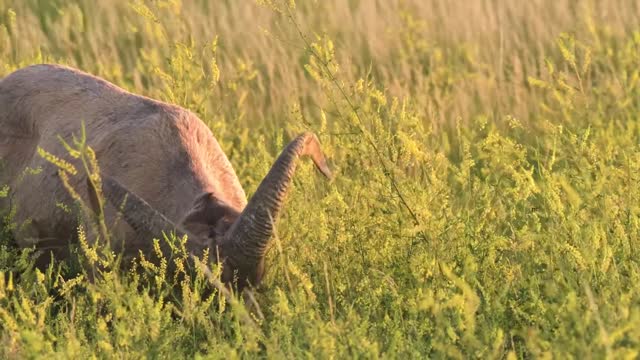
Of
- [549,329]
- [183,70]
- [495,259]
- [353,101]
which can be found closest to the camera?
[549,329]

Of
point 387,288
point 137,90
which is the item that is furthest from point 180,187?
point 137,90

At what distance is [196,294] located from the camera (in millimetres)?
5203

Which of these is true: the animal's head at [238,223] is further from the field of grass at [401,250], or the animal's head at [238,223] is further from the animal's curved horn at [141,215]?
the field of grass at [401,250]

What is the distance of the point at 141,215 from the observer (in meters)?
5.87

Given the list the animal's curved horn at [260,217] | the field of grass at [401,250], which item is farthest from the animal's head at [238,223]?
the field of grass at [401,250]

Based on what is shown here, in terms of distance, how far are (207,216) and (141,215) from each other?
0.41 meters

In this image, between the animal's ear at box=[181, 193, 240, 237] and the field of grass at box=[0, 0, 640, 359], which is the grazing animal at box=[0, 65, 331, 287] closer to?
the animal's ear at box=[181, 193, 240, 237]

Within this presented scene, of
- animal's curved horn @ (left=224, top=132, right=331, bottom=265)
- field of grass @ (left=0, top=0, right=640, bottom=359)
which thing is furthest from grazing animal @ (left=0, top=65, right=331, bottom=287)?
field of grass @ (left=0, top=0, right=640, bottom=359)

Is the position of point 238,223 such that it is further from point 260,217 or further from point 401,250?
point 401,250

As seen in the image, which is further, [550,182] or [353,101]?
[353,101]

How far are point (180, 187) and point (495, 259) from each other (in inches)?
66.8

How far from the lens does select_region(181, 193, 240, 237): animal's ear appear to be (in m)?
6.02

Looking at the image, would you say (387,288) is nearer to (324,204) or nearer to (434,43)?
(324,204)

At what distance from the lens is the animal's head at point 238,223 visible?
562 cm
